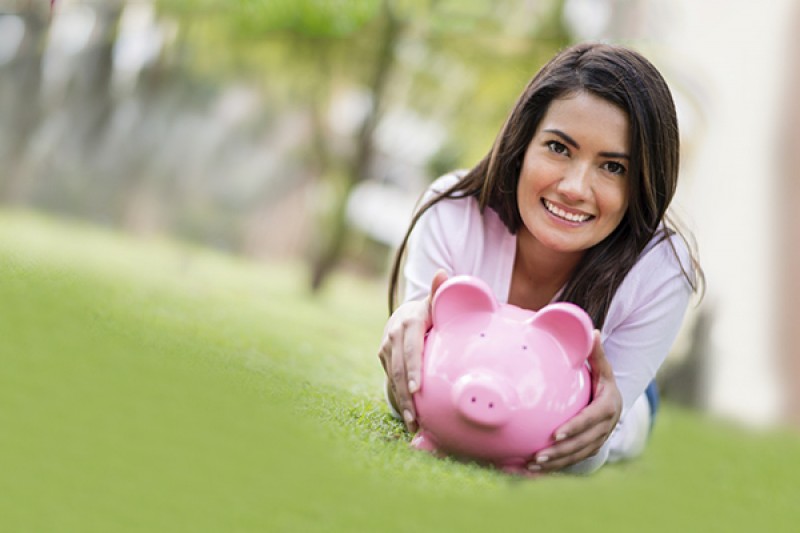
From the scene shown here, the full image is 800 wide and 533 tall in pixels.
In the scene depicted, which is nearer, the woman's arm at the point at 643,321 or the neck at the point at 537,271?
the woman's arm at the point at 643,321

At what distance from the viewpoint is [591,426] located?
169 cm

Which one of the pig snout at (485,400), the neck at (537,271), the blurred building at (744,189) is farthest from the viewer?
the blurred building at (744,189)

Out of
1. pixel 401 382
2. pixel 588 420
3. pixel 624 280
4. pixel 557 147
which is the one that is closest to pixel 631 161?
pixel 557 147

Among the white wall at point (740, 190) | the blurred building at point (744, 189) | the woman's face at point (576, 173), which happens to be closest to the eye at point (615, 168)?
the woman's face at point (576, 173)

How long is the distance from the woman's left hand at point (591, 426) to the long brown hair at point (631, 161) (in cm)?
25

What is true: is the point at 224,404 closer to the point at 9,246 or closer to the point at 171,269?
the point at 9,246

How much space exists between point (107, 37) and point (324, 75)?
1.58m

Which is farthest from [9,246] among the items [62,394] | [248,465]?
[248,465]

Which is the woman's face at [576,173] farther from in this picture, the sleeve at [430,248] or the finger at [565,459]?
the finger at [565,459]

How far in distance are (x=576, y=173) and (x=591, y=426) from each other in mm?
469

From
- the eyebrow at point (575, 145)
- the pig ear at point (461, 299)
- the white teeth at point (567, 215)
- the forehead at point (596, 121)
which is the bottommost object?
the pig ear at point (461, 299)

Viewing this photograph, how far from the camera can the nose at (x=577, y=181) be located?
5.84 feet

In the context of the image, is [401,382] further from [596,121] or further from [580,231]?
[596,121]

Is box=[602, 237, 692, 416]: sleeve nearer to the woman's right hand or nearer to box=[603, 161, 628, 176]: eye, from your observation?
box=[603, 161, 628, 176]: eye
